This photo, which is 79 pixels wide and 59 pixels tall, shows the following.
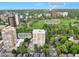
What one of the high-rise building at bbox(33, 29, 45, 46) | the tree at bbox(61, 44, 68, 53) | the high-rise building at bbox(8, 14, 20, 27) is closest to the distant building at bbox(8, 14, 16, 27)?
the high-rise building at bbox(8, 14, 20, 27)

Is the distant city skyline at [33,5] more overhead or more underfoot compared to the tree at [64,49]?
more overhead

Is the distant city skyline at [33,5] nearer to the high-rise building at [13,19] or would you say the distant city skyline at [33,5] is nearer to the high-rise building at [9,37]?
the high-rise building at [13,19]

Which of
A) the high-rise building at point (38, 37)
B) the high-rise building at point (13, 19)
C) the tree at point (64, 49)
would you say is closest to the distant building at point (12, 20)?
the high-rise building at point (13, 19)

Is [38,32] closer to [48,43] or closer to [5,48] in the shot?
[48,43]

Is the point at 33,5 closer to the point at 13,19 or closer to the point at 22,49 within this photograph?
the point at 13,19

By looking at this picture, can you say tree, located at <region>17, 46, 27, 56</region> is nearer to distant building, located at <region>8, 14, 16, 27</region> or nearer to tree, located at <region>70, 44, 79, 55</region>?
distant building, located at <region>8, 14, 16, 27</region>

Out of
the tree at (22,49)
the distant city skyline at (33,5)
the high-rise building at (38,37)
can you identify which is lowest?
the tree at (22,49)

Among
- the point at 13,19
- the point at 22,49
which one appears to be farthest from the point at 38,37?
the point at 13,19

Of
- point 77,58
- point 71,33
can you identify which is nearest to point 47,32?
point 71,33
